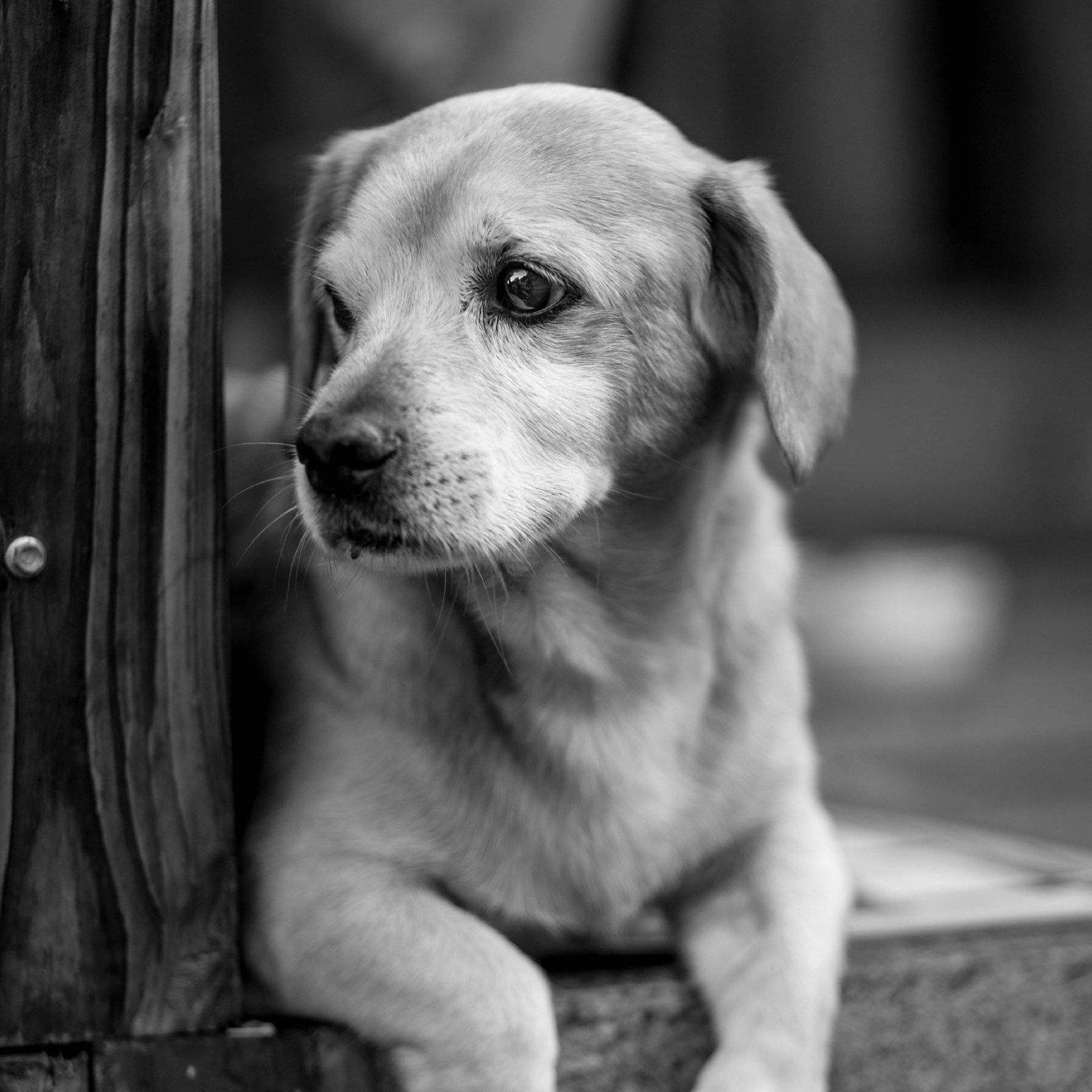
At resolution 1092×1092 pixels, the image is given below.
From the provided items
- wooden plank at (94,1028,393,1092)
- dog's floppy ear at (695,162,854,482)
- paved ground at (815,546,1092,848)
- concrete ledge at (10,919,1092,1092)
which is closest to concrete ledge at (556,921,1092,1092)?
concrete ledge at (10,919,1092,1092)

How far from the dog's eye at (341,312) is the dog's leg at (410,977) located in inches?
26.8

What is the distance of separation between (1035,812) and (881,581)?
95.8 inches

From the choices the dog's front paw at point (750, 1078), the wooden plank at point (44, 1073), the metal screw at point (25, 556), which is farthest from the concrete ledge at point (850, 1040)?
the metal screw at point (25, 556)

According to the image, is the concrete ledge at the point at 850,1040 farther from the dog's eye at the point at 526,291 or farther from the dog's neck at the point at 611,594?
the dog's eye at the point at 526,291

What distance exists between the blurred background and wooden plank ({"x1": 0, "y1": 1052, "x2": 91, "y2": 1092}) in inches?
85.9

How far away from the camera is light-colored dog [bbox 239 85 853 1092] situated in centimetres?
183

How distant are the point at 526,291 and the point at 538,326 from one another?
0.14 feet

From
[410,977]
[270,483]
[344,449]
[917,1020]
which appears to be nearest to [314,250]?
[270,483]

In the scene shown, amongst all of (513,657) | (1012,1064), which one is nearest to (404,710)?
(513,657)

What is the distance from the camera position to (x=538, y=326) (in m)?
1.91

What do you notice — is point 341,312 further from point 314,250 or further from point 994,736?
point 994,736

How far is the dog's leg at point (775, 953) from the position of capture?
190 cm

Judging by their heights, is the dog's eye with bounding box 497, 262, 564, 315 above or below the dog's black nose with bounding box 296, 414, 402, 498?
above

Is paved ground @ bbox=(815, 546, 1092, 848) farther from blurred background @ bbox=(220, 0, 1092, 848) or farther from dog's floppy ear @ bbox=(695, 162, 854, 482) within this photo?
dog's floppy ear @ bbox=(695, 162, 854, 482)
